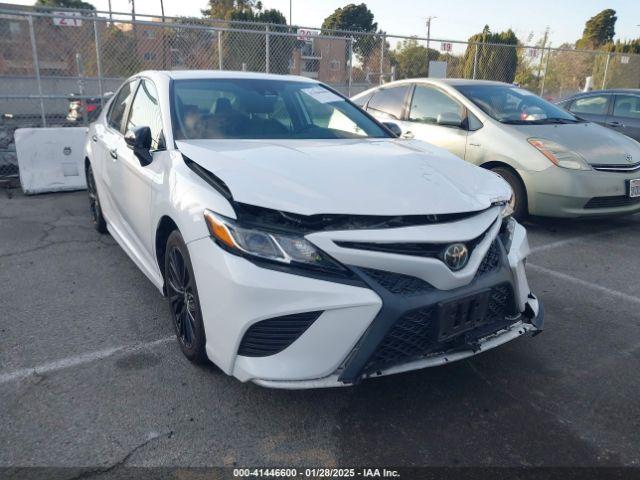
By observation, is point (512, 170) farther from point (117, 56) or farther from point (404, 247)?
point (117, 56)

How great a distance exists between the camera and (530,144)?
5.44 m

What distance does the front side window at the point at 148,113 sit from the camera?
10.7ft

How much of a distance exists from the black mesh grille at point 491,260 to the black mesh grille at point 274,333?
0.82 meters

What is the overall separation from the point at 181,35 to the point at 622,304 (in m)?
9.27

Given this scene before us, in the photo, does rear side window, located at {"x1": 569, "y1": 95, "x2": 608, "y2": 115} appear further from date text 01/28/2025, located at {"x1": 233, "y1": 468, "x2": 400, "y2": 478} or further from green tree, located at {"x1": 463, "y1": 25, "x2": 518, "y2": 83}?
date text 01/28/2025, located at {"x1": 233, "y1": 468, "x2": 400, "y2": 478}

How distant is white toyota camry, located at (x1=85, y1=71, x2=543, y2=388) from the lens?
2137mm

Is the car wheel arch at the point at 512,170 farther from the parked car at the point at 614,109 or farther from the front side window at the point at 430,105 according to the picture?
the parked car at the point at 614,109

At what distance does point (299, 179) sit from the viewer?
8.01 ft

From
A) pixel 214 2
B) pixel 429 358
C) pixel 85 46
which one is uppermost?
pixel 214 2

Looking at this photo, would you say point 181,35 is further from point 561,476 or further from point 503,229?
point 561,476

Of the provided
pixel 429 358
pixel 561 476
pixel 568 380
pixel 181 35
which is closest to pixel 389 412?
pixel 429 358

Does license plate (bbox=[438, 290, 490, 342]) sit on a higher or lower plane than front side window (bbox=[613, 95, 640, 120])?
lower

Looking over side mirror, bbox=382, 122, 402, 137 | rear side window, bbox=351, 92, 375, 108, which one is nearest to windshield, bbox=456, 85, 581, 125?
rear side window, bbox=351, 92, 375, 108

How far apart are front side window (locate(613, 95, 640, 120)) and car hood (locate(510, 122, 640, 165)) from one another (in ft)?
9.67
